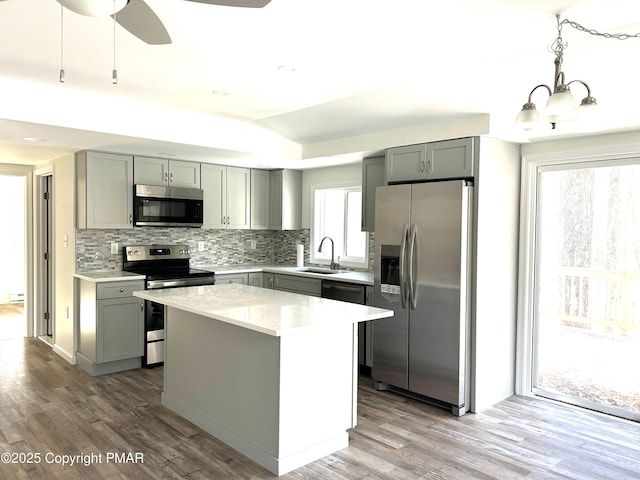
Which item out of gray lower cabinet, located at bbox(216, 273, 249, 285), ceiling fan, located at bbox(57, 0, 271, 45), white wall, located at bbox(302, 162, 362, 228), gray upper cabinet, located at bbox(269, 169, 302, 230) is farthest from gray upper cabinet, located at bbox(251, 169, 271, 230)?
ceiling fan, located at bbox(57, 0, 271, 45)

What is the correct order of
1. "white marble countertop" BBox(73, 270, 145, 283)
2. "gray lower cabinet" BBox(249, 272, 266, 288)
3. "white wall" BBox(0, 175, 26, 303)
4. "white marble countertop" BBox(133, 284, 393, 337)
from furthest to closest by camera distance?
"white wall" BBox(0, 175, 26, 303)
"gray lower cabinet" BBox(249, 272, 266, 288)
"white marble countertop" BBox(73, 270, 145, 283)
"white marble countertop" BBox(133, 284, 393, 337)

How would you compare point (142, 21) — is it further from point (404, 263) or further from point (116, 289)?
point (116, 289)

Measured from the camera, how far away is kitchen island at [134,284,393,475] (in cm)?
284

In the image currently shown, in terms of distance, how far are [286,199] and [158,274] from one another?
1.87 m

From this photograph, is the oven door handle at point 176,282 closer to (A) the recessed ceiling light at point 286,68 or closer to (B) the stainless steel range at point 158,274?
(B) the stainless steel range at point 158,274

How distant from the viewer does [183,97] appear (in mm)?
3777

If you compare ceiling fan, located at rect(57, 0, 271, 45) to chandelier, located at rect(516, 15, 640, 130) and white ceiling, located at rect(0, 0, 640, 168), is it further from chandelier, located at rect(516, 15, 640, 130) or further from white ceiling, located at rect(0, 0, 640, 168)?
chandelier, located at rect(516, 15, 640, 130)

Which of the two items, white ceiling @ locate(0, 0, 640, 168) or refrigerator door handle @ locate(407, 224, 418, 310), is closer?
white ceiling @ locate(0, 0, 640, 168)

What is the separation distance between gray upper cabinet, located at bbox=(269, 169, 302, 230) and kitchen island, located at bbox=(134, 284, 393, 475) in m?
2.63

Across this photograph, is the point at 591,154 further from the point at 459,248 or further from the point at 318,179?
the point at 318,179

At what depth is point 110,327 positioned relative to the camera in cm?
469

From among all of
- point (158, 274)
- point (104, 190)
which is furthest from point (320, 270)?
point (104, 190)

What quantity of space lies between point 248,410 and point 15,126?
2644 mm

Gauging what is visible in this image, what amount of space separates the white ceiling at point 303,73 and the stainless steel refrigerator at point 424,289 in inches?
22.5
